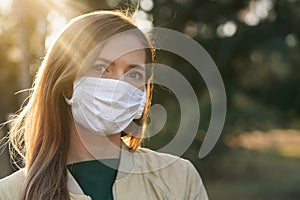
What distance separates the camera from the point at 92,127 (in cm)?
221

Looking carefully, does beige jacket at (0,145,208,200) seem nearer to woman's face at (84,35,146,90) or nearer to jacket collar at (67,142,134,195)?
jacket collar at (67,142,134,195)

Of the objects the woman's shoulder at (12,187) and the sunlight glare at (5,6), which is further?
the sunlight glare at (5,6)

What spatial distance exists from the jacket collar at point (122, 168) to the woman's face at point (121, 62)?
21cm

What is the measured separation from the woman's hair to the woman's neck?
0.9 inches

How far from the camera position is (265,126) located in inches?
409

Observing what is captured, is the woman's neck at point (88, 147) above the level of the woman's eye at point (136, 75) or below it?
below

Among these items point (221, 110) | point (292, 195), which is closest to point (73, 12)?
point (221, 110)

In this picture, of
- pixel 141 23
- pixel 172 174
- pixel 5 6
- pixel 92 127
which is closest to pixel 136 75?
pixel 92 127

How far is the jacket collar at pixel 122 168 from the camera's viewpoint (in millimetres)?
2153

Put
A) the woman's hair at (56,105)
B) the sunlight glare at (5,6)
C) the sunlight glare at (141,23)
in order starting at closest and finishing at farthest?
the woman's hair at (56,105) < the sunlight glare at (141,23) < the sunlight glare at (5,6)

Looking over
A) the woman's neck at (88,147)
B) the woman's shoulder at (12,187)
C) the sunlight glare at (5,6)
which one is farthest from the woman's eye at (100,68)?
the sunlight glare at (5,6)

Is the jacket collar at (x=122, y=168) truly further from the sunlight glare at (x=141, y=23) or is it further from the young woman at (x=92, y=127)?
the sunlight glare at (x=141, y=23)

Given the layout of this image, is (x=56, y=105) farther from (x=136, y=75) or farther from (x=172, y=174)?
(x=172, y=174)

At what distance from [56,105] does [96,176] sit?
25cm
